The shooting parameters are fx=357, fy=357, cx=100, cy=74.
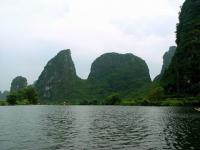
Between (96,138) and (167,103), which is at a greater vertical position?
(167,103)

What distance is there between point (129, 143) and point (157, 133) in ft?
43.8

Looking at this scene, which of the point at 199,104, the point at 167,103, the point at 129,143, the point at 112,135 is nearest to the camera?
the point at 129,143

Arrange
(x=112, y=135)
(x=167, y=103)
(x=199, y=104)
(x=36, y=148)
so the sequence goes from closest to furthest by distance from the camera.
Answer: (x=36, y=148)
(x=112, y=135)
(x=199, y=104)
(x=167, y=103)

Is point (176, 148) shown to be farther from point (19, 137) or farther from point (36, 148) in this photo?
point (19, 137)

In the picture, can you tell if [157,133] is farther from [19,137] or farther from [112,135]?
[19,137]

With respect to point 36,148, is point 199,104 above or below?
above

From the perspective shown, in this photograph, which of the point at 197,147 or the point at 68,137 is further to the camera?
the point at 68,137

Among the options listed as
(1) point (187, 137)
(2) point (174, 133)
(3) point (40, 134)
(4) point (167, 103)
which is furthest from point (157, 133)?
(4) point (167, 103)

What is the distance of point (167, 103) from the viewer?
196875 millimetres

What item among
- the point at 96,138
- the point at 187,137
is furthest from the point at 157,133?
the point at 96,138

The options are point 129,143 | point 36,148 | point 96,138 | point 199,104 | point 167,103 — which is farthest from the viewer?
point 167,103

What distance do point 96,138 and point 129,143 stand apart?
708 centimetres

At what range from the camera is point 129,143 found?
48.9 m

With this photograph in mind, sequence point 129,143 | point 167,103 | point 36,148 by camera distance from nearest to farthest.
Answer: point 36,148
point 129,143
point 167,103
